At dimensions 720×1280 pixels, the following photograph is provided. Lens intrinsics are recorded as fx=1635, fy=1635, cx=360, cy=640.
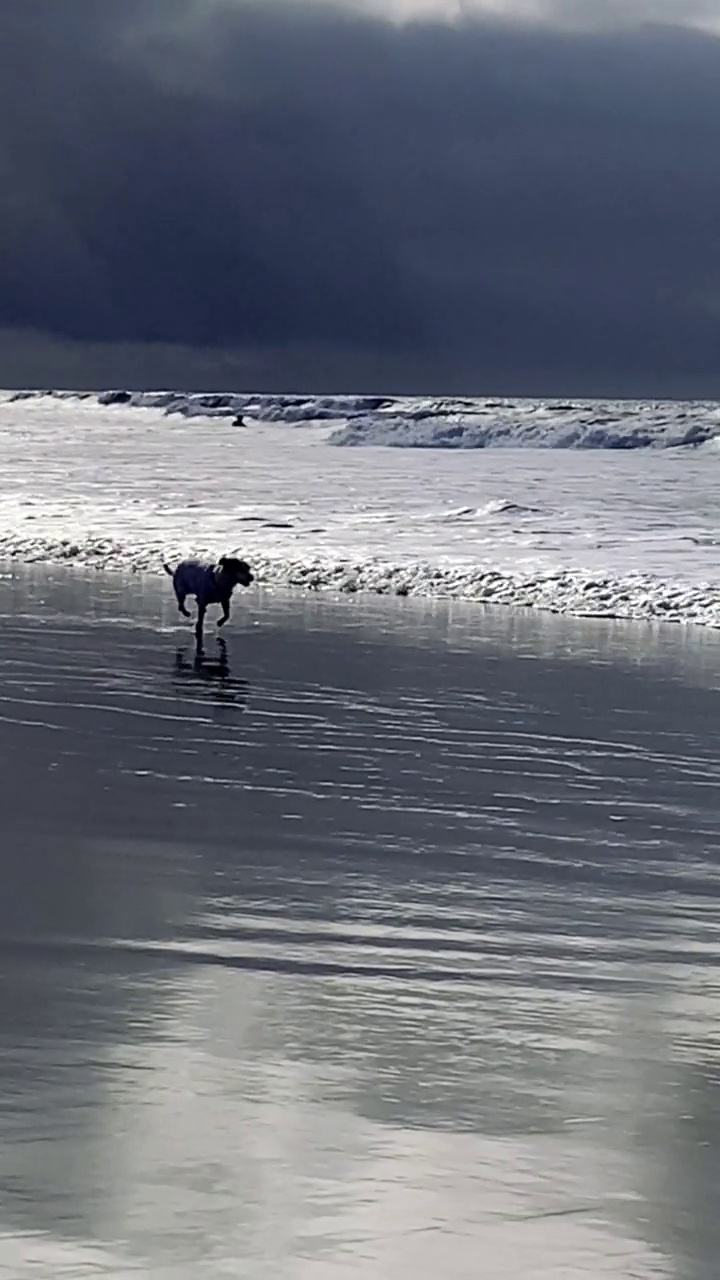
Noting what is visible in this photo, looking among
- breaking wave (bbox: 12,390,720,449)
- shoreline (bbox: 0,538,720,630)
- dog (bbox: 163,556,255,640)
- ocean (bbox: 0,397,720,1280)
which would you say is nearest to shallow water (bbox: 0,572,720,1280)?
ocean (bbox: 0,397,720,1280)

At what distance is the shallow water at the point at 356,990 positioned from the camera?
3.43 m

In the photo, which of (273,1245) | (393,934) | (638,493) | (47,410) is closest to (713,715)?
(393,934)

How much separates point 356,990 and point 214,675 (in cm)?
753

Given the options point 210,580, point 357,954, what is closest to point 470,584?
point 210,580

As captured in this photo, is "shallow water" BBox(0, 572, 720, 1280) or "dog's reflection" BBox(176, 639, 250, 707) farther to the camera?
"dog's reflection" BBox(176, 639, 250, 707)

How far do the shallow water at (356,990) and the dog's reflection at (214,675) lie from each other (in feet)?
1.96

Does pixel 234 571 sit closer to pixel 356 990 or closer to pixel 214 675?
pixel 214 675

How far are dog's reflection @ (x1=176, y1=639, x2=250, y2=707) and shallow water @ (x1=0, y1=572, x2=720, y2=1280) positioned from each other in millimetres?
597

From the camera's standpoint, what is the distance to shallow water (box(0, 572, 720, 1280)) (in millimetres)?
3426

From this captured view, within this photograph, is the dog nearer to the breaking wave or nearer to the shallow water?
the shallow water

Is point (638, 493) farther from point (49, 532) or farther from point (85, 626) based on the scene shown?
point (85, 626)

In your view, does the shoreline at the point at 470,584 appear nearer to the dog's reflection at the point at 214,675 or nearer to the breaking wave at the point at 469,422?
the dog's reflection at the point at 214,675

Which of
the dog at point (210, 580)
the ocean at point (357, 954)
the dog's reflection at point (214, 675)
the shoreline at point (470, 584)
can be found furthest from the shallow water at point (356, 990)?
the shoreline at point (470, 584)

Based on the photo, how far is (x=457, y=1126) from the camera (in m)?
3.96
